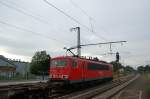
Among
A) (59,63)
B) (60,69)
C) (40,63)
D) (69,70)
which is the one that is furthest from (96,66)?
(40,63)

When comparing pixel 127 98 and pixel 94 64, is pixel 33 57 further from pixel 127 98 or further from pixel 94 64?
pixel 127 98

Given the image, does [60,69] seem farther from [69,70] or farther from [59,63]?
[69,70]

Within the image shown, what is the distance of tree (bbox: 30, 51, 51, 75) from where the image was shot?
2974 inches

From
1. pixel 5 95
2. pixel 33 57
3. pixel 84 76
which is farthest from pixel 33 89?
pixel 33 57

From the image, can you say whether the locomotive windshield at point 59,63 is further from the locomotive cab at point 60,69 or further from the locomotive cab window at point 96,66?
the locomotive cab window at point 96,66

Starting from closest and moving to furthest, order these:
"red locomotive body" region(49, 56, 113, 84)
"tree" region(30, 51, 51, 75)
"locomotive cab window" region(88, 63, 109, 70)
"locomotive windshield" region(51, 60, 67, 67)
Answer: "red locomotive body" region(49, 56, 113, 84), "locomotive windshield" region(51, 60, 67, 67), "locomotive cab window" region(88, 63, 109, 70), "tree" region(30, 51, 51, 75)

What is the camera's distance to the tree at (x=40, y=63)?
248 feet

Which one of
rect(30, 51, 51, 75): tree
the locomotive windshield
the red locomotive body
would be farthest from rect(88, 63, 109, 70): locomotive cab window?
rect(30, 51, 51, 75): tree

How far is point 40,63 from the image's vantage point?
80.6m

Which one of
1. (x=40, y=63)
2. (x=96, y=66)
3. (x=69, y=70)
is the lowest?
(x=69, y=70)

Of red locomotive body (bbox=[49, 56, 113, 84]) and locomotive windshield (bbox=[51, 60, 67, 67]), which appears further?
locomotive windshield (bbox=[51, 60, 67, 67])

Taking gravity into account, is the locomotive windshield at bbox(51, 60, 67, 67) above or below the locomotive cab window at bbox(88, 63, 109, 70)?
above

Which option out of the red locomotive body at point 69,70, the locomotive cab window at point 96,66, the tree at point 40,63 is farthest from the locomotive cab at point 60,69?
the tree at point 40,63

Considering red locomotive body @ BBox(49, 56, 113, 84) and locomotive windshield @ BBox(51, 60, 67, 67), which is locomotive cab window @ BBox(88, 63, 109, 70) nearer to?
red locomotive body @ BBox(49, 56, 113, 84)
